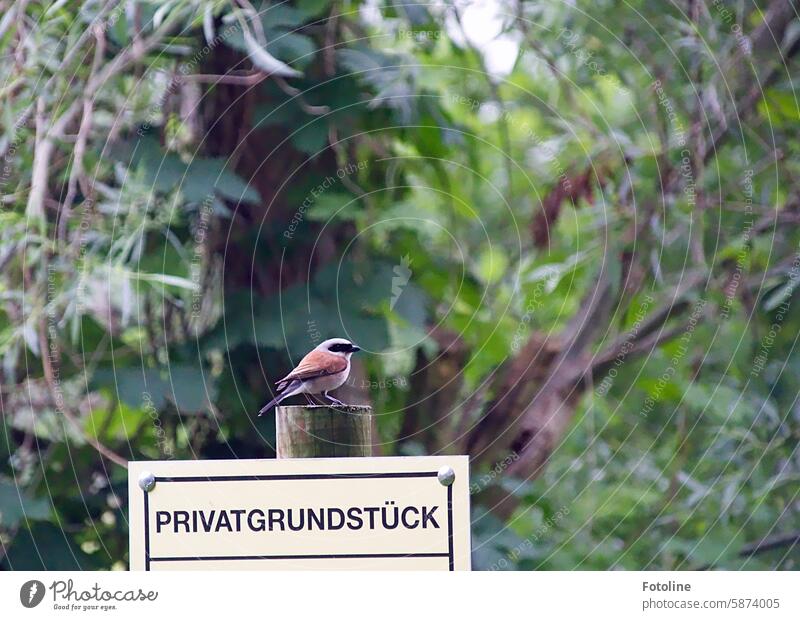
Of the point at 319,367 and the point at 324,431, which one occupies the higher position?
the point at 319,367

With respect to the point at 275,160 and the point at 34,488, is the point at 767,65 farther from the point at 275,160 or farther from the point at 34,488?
the point at 34,488

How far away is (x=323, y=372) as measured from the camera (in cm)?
153

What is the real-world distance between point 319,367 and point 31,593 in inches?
20.5

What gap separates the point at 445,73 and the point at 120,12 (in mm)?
662

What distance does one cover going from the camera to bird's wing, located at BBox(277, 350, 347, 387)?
60.2 inches

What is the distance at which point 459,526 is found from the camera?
143cm

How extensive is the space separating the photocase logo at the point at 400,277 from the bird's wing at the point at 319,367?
13.8 inches
